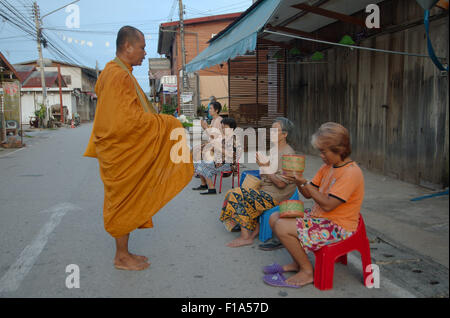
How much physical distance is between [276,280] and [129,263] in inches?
50.3

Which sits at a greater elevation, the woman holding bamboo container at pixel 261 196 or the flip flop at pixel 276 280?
A: the woman holding bamboo container at pixel 261 196

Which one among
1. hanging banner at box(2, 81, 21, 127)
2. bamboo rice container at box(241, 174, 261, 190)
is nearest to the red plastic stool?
bamboo rice container at box(241, 174, 261, 190)

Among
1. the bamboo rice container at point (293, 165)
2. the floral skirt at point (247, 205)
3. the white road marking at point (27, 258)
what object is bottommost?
the white road marking at point (27, 258)

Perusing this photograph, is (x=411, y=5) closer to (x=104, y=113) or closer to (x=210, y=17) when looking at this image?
(x=104, y=113)

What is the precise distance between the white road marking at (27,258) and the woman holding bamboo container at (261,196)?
1.88 meters

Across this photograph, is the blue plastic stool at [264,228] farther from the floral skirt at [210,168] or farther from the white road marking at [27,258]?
the floral skirt at [210,168]

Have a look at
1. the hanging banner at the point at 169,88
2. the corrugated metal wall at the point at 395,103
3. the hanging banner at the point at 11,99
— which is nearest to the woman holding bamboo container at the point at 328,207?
the corrugated metal wall at the point at 395,103

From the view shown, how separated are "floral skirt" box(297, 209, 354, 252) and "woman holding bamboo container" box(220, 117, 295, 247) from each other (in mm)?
931

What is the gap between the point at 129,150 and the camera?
→ 3064 millimetres

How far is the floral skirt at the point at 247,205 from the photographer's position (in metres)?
3.81

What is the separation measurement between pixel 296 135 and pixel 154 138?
8257 mm

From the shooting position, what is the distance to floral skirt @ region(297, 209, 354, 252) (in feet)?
9.10
